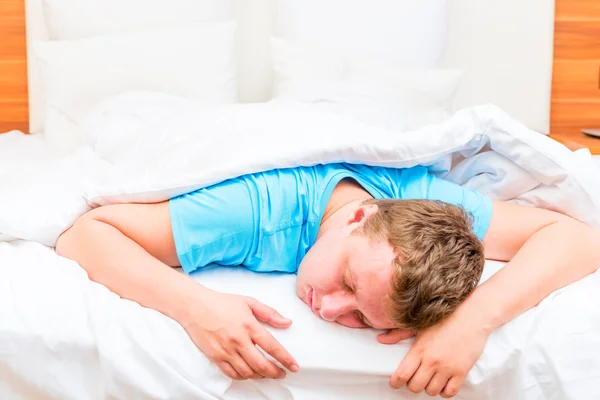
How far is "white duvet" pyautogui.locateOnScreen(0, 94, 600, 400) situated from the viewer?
0.98 metres

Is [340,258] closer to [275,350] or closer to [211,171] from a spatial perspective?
[275,350]

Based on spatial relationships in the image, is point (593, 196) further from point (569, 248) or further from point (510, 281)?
point (510, 281)

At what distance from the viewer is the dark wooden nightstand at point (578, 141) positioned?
2.12 metres

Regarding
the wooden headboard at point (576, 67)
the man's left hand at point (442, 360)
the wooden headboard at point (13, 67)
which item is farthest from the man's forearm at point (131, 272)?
the wooden headboard at point (576, 67)

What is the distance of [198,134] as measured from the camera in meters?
1.37

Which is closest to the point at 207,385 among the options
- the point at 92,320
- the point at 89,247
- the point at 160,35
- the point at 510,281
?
the point at 92,320

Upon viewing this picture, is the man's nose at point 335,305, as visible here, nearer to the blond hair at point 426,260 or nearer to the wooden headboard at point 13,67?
the blond hair at point 426,260

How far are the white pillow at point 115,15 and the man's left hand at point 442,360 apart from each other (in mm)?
1533

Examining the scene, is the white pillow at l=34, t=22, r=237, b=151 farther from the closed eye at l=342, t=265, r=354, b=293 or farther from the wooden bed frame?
the closed eye at l=342, t=265, r=354, b=293

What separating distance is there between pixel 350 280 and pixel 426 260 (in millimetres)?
118

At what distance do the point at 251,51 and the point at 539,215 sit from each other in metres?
1.37

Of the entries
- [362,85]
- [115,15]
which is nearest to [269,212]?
[362,85]

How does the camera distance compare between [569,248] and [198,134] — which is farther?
[198,134]

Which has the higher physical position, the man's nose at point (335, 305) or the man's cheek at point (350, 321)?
the man's nose at point (335, 305)
